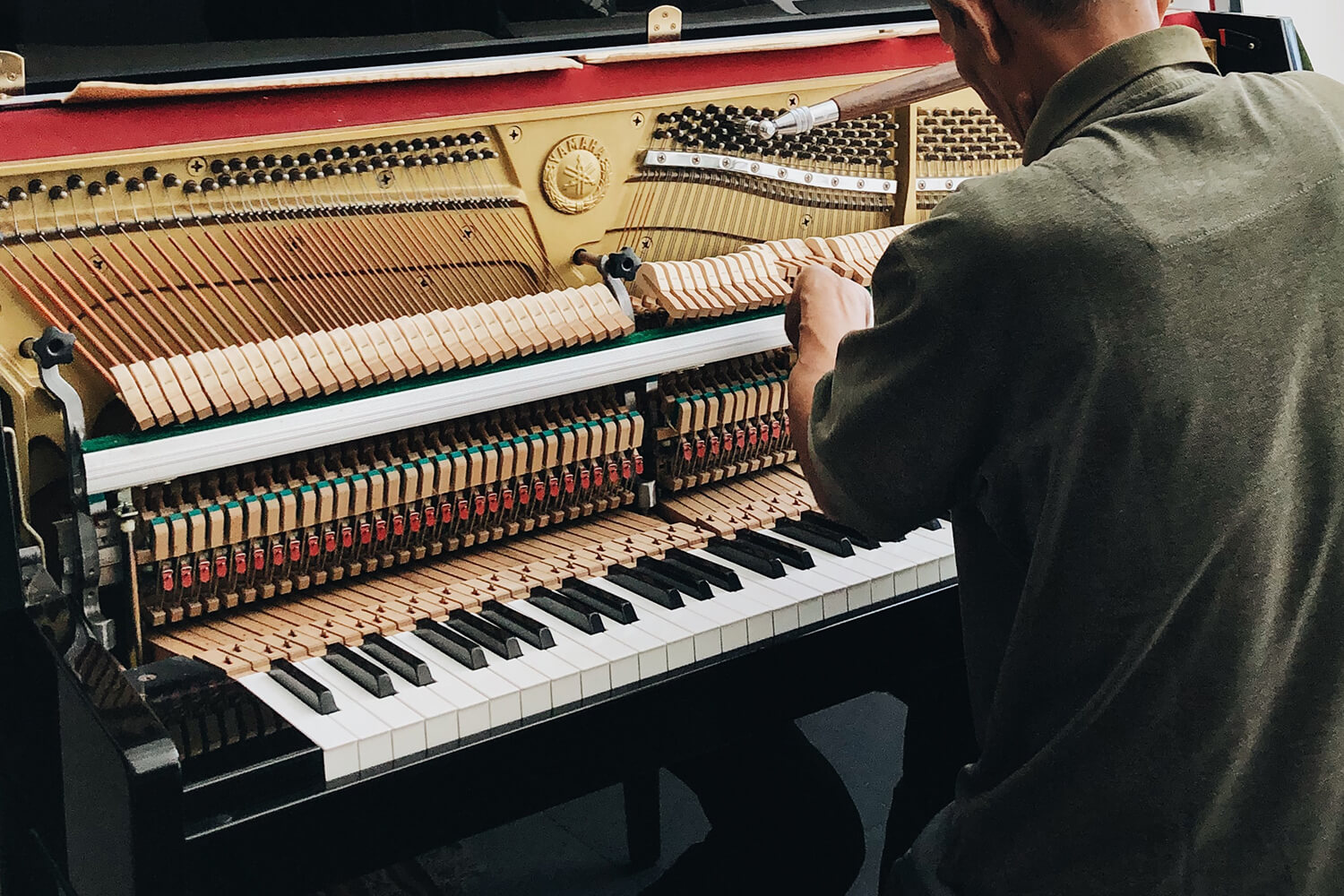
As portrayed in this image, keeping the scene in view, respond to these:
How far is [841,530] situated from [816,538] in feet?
0.17

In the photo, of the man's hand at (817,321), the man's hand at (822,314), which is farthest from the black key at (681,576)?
the man's hand at (822,314)

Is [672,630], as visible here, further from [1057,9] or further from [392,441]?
[1057,9]

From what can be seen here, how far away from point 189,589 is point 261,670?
0.56 feet

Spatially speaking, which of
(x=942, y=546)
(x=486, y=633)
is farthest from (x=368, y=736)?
(x=942, y=546)

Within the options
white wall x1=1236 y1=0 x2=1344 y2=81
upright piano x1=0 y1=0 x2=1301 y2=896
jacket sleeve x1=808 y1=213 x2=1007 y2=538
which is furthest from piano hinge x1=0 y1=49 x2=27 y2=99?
white wall x1=1236 y1=0 x2=1344 y2=81

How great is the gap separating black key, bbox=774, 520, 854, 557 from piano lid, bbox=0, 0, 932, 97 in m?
0.88

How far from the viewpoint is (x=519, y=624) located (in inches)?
78.0

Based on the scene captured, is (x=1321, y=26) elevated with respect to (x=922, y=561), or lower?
elevated

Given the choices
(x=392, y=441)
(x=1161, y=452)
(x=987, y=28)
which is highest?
(x=987, y=28)

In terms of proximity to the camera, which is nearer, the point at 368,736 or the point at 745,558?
the point at 368,736

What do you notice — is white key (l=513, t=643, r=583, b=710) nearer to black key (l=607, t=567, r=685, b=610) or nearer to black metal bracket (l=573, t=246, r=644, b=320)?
black key (l=607, t=567, r=685, b=610)

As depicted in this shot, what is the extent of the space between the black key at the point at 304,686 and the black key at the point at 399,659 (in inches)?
3.9

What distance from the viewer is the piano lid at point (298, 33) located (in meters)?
1.98

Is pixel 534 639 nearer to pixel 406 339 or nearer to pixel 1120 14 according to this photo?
pixel 406 339
